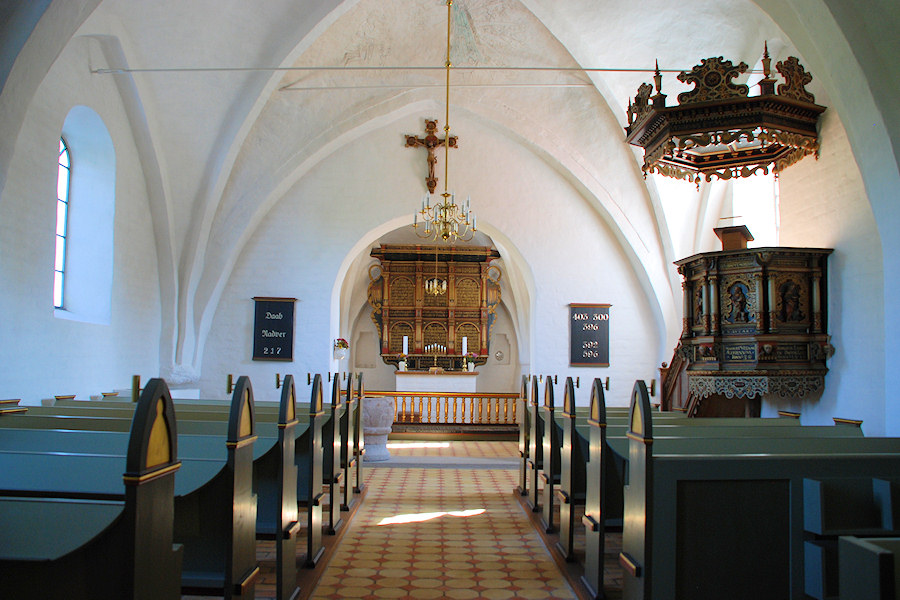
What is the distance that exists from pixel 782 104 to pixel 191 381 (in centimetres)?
946

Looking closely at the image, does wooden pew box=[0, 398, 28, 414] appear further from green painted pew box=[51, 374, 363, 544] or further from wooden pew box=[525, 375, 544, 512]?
wooden pew box=[525, 375, 544, 512]

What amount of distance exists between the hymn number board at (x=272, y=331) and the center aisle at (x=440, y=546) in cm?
403

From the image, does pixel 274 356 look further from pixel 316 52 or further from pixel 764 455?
pixel 764 455

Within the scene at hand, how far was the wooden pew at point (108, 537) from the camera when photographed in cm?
173

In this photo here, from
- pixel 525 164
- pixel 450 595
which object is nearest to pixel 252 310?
pixel 525 164

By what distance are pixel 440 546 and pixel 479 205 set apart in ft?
25.1

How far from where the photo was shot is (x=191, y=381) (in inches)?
433

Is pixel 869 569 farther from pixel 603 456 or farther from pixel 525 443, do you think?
pixel 525 443

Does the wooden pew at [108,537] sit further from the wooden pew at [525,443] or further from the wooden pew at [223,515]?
the wooden pew at [525,443]

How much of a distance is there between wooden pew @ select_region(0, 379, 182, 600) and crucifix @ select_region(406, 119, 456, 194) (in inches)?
381

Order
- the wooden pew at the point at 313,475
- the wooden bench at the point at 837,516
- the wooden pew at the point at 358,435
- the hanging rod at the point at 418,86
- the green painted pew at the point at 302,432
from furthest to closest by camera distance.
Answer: the hanging rod at the point at 418,86
the wooden pew at the point at 358,435
the wooden pew at the point at 313,475
the green painted pew at the point at 302,432
the wooden bench at the point at 837,516

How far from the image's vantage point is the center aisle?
3980mm

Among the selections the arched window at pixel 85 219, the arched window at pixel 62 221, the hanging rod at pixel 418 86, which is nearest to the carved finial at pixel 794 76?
the hanging rod at pixel 418 86

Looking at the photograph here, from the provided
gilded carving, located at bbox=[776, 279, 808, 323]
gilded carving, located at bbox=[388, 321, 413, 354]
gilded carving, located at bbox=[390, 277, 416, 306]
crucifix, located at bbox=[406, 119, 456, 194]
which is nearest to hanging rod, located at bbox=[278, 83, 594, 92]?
crucifix, located at bbox=[406, 119, 456, 194]
